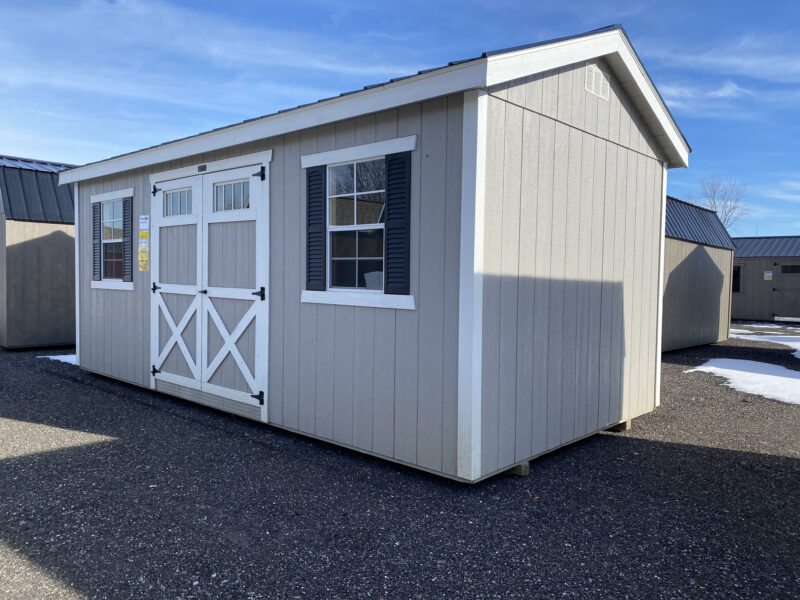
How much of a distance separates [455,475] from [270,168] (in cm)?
325

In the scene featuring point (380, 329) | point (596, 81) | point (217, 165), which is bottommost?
point (380, 329)

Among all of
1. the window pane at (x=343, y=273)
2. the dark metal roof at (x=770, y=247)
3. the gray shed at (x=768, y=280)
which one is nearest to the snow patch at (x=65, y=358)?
the window pane at (x=343, y=273)

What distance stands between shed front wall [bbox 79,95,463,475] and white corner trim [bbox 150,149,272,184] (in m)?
0.07

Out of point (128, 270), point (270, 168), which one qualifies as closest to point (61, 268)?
point (128, 270)

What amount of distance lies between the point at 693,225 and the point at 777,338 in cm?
445

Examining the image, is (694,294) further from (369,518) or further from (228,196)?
(369,518)

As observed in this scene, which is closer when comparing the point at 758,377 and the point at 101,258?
the point at 101,258

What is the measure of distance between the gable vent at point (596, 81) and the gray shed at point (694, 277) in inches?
281

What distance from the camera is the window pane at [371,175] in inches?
172

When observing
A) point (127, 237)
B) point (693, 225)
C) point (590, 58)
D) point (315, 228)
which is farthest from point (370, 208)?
point (693, 225)

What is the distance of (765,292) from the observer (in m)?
21.1

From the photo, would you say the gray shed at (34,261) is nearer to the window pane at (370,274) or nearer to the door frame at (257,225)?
the door frame at (257,225)

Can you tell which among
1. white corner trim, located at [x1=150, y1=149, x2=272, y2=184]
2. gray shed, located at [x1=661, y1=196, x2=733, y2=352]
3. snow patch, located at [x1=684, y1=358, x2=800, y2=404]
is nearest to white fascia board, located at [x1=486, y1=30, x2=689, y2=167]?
white corner trim, located at [x1=150, y1=149, x2=272, y2=184]

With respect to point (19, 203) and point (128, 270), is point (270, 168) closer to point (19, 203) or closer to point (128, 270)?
point (128, 270)
